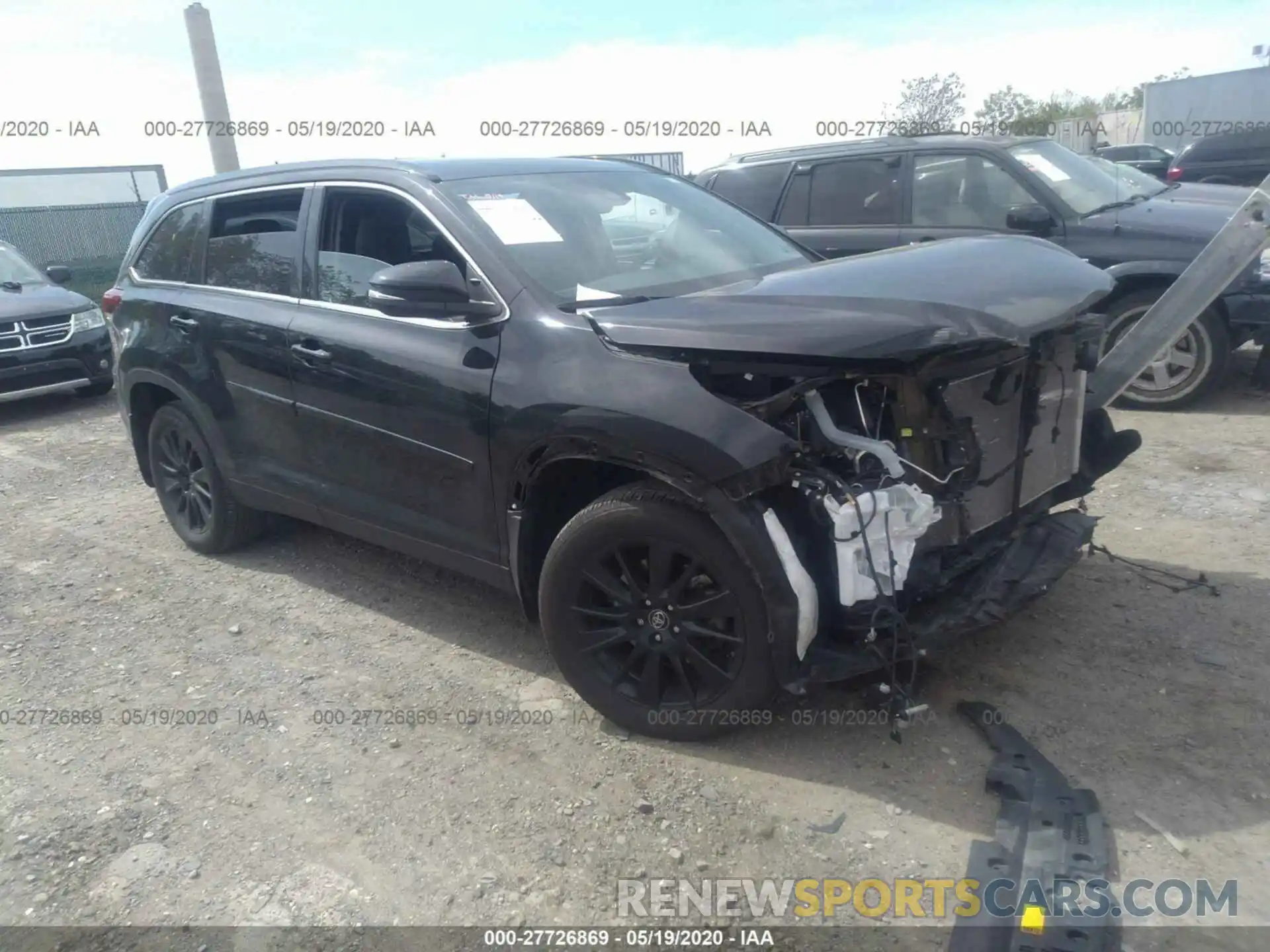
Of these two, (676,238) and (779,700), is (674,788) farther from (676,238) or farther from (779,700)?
(676,238)

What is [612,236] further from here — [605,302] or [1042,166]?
[1042,166]

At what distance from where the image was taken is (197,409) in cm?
475

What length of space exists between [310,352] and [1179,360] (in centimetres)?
544

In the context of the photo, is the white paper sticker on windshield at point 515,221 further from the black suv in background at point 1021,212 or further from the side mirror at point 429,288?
the black suv in background at point 1021,212

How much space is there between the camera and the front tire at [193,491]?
16.2 feet

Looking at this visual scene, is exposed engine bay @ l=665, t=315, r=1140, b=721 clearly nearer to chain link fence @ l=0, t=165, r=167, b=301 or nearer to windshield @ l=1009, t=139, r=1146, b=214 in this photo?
windshield @ l=1009, t=139, r=1146, b=214

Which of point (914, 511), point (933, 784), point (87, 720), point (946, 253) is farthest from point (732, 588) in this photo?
point (87, 720)

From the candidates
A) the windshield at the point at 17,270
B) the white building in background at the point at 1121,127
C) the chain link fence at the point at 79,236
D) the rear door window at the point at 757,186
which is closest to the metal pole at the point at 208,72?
the windshield at the point at 17,270

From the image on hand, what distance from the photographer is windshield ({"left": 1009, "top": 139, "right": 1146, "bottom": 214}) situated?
6801 mm

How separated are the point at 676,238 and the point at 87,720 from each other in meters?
2.87

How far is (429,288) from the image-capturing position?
325 cm

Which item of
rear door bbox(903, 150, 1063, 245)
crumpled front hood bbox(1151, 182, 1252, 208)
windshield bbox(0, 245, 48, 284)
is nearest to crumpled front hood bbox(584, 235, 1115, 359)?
rear door bbox(903, 150, 1063, 245)

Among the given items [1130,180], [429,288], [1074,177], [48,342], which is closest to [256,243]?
[429,288]

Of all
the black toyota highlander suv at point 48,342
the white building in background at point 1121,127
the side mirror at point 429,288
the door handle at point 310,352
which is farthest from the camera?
the white building in background at point 1121,127
